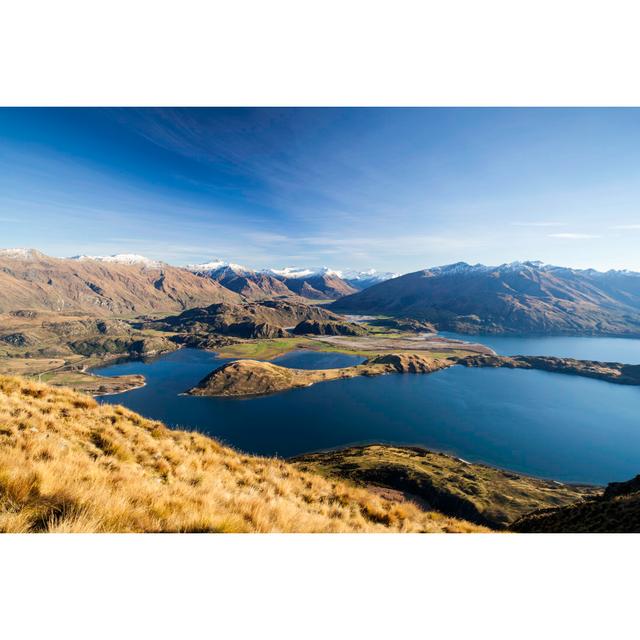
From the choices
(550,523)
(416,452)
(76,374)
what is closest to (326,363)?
(416,452)

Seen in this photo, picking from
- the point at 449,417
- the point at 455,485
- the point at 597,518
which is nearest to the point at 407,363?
the point at 449,417

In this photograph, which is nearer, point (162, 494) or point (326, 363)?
point (162, 494)

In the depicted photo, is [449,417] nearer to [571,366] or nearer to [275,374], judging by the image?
[275,374]

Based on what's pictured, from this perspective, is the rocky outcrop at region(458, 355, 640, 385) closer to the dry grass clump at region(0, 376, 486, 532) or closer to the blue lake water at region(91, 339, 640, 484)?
the blue lake water at region(91, 339, 640, 484)

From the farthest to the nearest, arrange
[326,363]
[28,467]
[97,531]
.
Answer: [326,363]
[28,467]
[97,531]

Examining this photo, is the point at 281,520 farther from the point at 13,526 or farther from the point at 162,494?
the point at 13,526
